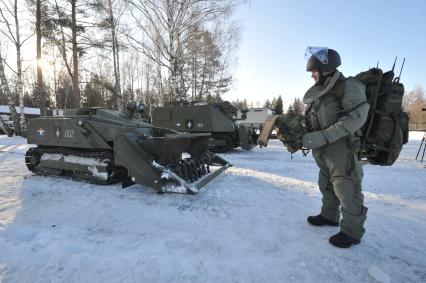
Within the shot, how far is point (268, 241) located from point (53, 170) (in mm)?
4969

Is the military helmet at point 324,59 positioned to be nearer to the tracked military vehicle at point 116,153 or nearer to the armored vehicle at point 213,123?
the tracked military vehicle at point 116,153

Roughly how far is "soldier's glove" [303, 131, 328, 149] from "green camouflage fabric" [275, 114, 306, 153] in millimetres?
113

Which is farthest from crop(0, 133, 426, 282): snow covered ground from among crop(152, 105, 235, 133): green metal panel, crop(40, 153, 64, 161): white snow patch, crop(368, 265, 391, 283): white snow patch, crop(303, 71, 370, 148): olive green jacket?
crop(152, 105, 235, 133): green metal panel

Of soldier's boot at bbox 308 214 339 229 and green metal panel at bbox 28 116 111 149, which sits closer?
soldier's boot at bbox 308 214 339 229

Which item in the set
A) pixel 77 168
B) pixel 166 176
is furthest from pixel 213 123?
pixel 166 176

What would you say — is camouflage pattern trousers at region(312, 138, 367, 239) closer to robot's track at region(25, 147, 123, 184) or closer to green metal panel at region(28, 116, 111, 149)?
robot's track at region(25, 147, 123, 184)

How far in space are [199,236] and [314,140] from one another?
1.56 metres

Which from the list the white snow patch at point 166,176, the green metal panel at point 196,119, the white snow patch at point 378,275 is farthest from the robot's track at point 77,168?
the green metal panel at point 196,119

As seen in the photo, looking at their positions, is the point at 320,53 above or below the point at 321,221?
above

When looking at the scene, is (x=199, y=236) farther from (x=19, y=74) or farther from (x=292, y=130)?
(x=19, y=74)

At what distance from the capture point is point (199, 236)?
138 inches

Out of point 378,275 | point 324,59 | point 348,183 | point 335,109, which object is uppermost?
point 324,59

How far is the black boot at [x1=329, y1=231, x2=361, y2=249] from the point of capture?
317cm

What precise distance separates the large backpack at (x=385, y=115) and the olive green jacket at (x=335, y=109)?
0.19 m
